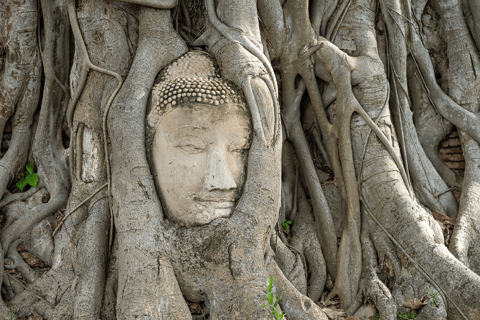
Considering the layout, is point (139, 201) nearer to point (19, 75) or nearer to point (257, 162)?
point (257, 162)

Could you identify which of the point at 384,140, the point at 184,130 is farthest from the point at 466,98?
the point at 184,130

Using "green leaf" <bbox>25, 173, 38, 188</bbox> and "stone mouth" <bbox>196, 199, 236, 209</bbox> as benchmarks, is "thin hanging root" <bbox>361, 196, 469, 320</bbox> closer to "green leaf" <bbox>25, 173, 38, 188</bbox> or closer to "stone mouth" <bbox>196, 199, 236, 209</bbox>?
"stone mouth" <bbox>196, 199, 236, 209</bbox>

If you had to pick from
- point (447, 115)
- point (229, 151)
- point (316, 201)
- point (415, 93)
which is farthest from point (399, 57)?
point (229, 151)

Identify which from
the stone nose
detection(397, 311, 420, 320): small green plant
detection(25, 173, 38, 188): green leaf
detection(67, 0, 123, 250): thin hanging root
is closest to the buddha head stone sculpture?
the stone nose

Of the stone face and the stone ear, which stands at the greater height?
the stone ear

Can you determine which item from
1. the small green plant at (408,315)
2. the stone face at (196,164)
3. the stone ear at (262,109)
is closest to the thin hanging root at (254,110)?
the stone ear at (262,109)

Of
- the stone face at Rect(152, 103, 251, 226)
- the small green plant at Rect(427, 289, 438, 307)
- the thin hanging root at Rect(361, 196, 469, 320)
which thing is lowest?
the small green plant at Rect(427, 289, 438, 307)

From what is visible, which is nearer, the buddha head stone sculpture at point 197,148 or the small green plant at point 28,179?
the buddha head stone sculpture at point 197,148

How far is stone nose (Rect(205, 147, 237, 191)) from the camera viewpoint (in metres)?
2.68

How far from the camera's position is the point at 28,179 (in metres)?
3.33

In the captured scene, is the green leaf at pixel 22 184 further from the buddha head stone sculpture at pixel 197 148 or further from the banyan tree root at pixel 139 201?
the buddha head stone sculpture at pixel 197 148

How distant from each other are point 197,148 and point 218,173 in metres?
0.21

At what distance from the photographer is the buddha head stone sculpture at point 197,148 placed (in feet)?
8.84

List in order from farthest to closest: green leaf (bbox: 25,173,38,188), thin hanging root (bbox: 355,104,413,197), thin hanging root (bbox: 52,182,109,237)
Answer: thin hanging root (bbox: 355,104,413,197) < green leaf (bbox: 25,173,38,188) < thin hanging root (bbox: 52,182,109,237)
